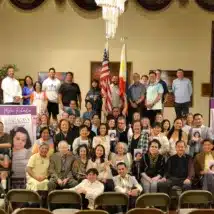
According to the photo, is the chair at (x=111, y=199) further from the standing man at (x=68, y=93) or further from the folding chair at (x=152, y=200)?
the standing man at (x=68, y=93)

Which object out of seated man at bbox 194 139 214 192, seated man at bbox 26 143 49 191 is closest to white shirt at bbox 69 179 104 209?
seated man at bbox 26 143 49 191

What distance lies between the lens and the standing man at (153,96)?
11.4m

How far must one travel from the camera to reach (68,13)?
47.6 ft

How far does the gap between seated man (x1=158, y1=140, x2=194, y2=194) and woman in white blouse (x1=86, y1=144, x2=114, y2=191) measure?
98 cm

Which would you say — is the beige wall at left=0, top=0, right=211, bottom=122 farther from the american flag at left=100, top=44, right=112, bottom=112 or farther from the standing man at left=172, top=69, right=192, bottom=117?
the american flag at left=100, top=44, right=112, bottom=112

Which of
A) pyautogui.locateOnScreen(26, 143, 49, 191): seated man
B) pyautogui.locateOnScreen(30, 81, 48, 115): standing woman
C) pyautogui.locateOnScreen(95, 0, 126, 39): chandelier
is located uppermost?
pyautogui.locateOnScreen(95, 0, 126, 39): chandelier

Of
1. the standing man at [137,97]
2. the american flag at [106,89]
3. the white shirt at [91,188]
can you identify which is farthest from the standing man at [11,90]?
the white shirt at [91,188]

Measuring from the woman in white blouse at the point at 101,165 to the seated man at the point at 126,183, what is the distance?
0.12 m

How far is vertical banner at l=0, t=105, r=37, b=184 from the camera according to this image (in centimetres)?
841

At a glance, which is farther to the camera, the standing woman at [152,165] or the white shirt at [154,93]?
the white shirt at [154,93]

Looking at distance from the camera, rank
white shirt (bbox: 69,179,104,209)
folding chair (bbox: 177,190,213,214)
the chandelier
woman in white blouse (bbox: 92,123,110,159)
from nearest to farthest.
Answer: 1. folding chair (bbox: 177,190,213,214)
2. white shirt (bbox: 69,179,104,209)
3. the chandelier
4. woman in white blouse (bbox: 92,123,110,159)

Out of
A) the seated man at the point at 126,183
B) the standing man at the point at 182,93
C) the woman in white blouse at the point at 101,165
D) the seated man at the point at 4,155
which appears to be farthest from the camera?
the standing man at the point at 182,93

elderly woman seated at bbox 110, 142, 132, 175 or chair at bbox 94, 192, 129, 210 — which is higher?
elderly woman seated at bbox 110, 142, 132, 175

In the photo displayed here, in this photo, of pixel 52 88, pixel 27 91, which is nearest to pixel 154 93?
pixel 52 88
